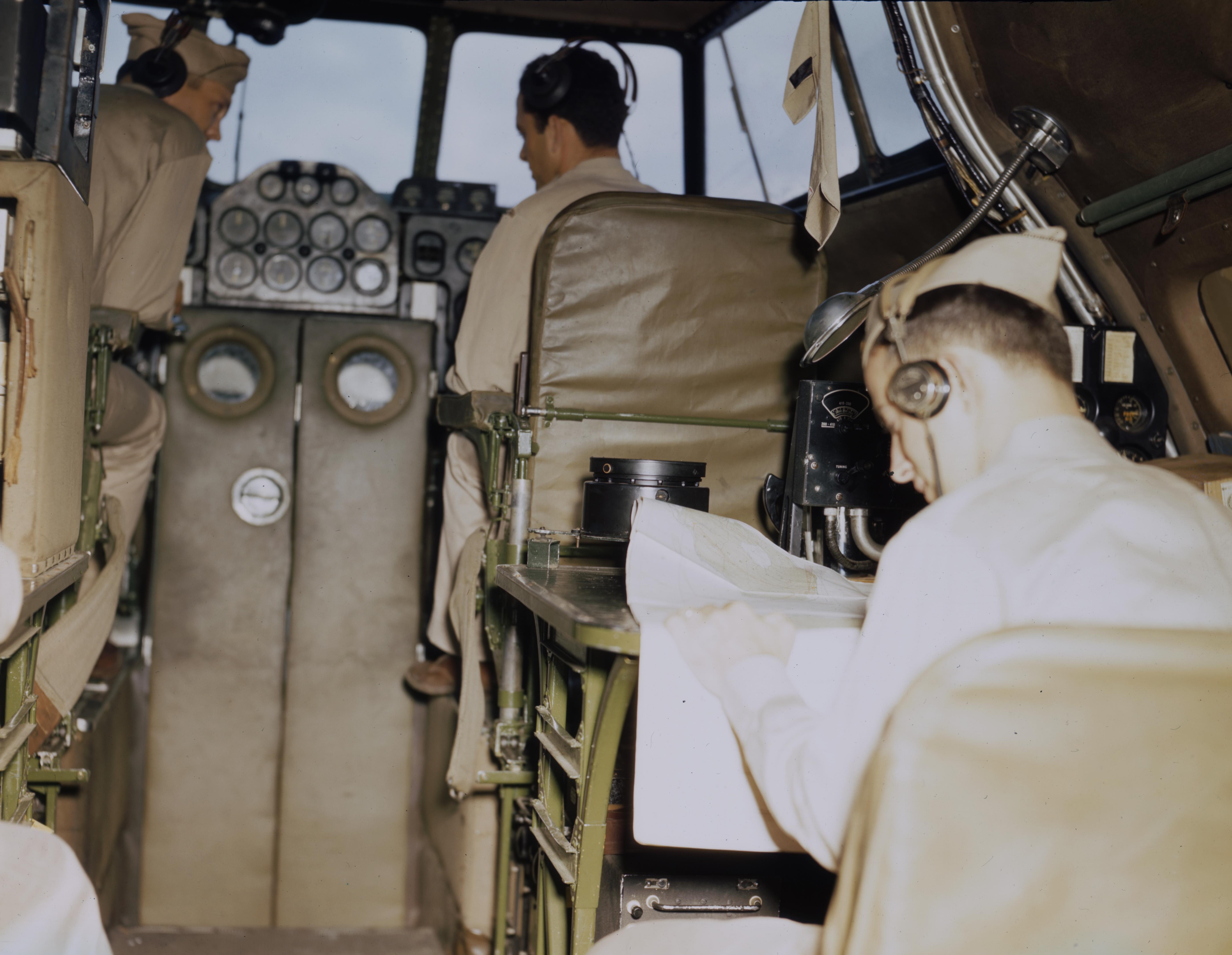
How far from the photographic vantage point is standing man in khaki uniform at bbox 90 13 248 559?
10.6ft

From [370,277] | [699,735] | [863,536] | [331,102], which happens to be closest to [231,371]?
[370,277]

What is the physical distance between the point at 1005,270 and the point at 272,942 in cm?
371

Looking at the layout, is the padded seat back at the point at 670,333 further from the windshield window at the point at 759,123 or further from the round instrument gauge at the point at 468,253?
the round instrument gauge at the point at 468,253

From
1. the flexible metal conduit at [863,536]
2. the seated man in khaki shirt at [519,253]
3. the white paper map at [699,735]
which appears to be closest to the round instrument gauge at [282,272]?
the seated man in khaki shirt at [519,253]

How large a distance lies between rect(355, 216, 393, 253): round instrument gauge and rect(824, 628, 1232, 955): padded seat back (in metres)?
4.01

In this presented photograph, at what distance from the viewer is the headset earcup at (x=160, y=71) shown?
12.1ft

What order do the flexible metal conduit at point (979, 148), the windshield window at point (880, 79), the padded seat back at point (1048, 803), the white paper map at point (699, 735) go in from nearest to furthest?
1. the padded seat back at point (1048, 803)
2. the white paper map at point (699, 735)
3. the flexible metal conduit at point (979, 148)
4. the windshield window at point (880, 79)

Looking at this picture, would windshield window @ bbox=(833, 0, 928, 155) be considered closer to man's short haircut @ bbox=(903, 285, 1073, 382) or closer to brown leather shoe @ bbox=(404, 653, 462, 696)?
brown leather shoe @ bbox=(404, 653, 462, 696)

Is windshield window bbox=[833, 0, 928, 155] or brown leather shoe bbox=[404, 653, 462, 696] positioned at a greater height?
windshield window bbox=[833, 0, 928, 155]

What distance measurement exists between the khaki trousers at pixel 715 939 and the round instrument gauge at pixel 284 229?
378 centimetres

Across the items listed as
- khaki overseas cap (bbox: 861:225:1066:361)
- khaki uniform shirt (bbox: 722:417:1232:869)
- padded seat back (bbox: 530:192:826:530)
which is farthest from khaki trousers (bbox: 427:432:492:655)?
khaki uniform shirt (bbox: 722:417:1232:869)

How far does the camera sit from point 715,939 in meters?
1.27

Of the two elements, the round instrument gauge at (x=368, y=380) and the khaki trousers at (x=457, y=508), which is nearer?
the khaki trousers at (x=457, y=508)

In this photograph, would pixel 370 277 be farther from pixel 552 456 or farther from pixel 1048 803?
pixel 1048 803
